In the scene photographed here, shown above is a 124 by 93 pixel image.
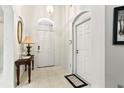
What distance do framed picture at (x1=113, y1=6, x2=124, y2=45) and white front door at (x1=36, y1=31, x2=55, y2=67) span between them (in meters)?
4.33

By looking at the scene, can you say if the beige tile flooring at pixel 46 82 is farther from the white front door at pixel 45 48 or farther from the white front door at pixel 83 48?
the white front door at pixel 45 48

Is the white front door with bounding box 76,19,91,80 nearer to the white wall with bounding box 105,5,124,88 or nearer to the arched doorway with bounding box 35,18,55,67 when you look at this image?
the white wall with bounding box 105,5,124,88

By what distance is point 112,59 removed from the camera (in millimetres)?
2396

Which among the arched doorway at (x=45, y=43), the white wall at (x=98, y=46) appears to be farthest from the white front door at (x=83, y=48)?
the arched doorway at (x=45, y=43)

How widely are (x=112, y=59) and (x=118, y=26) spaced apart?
692 mm

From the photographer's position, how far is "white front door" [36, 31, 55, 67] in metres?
6.05

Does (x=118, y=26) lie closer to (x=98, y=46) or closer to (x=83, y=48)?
(x=98, y=46)

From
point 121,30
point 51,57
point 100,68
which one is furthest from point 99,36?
point 51,57

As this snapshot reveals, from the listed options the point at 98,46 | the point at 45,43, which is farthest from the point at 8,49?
the point at 45,43

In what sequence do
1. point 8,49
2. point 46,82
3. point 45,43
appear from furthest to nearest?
point 45,43 → point 46,82 → point 8,49

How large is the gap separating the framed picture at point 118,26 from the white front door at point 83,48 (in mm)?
1198

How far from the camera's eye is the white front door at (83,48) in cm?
359

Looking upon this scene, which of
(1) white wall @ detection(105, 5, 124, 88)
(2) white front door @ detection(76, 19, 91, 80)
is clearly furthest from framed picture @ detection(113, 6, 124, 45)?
(2) white front door @ detection(76, 19, 91, 80)
